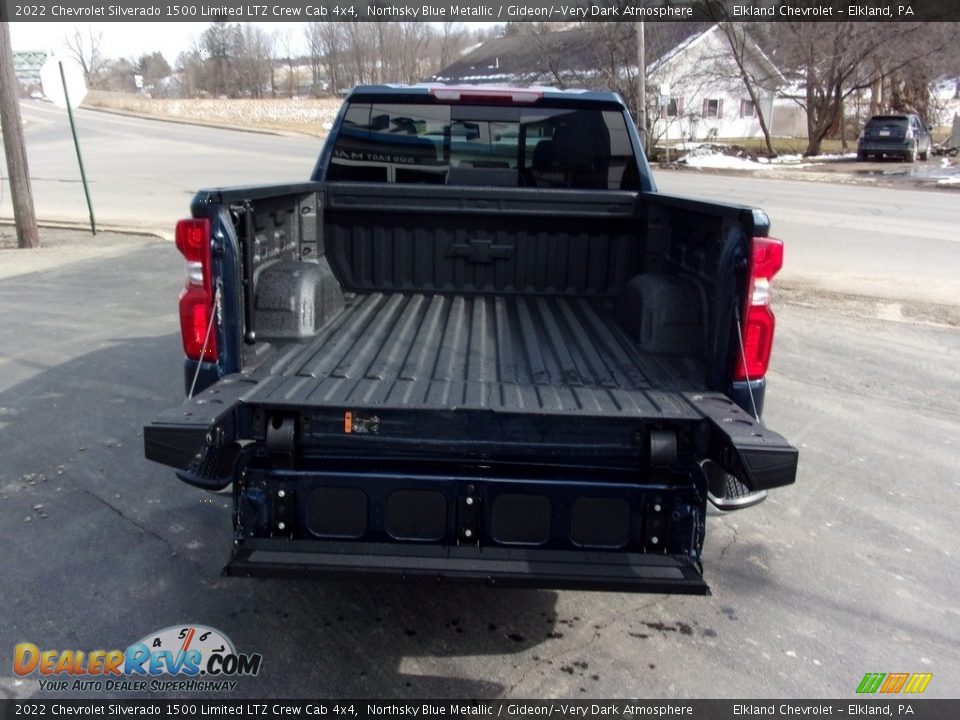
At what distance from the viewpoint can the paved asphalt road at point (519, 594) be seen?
319 centimetres

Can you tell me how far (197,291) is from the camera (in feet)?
10.8

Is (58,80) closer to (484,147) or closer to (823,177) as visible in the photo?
(484,147)

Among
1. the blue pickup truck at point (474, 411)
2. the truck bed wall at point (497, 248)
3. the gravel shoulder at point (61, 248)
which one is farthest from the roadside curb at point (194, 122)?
the blue pickup truck at point (474, 411)

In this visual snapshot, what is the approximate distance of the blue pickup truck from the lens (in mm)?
2926

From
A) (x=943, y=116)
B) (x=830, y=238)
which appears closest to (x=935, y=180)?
(x=830, y=238)

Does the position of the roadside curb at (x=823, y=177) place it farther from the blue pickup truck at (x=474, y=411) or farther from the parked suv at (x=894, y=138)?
the blue pickup truck at (x=474, y=411)

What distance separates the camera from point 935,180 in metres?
26.4

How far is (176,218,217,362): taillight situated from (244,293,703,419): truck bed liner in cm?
25

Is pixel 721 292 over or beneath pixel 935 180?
over

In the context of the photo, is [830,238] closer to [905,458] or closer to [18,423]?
[905,458]

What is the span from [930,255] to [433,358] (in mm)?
11687

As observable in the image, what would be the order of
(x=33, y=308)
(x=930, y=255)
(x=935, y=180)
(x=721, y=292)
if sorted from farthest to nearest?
(x=935, y=180)
(x=930, y=255)
(x=33, y=308)
(x=721, y=292)

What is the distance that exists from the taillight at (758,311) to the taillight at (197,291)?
2066 mm

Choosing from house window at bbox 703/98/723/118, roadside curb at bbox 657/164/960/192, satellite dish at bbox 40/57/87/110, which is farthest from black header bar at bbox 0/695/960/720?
house window at bbox 703/98/723/118
